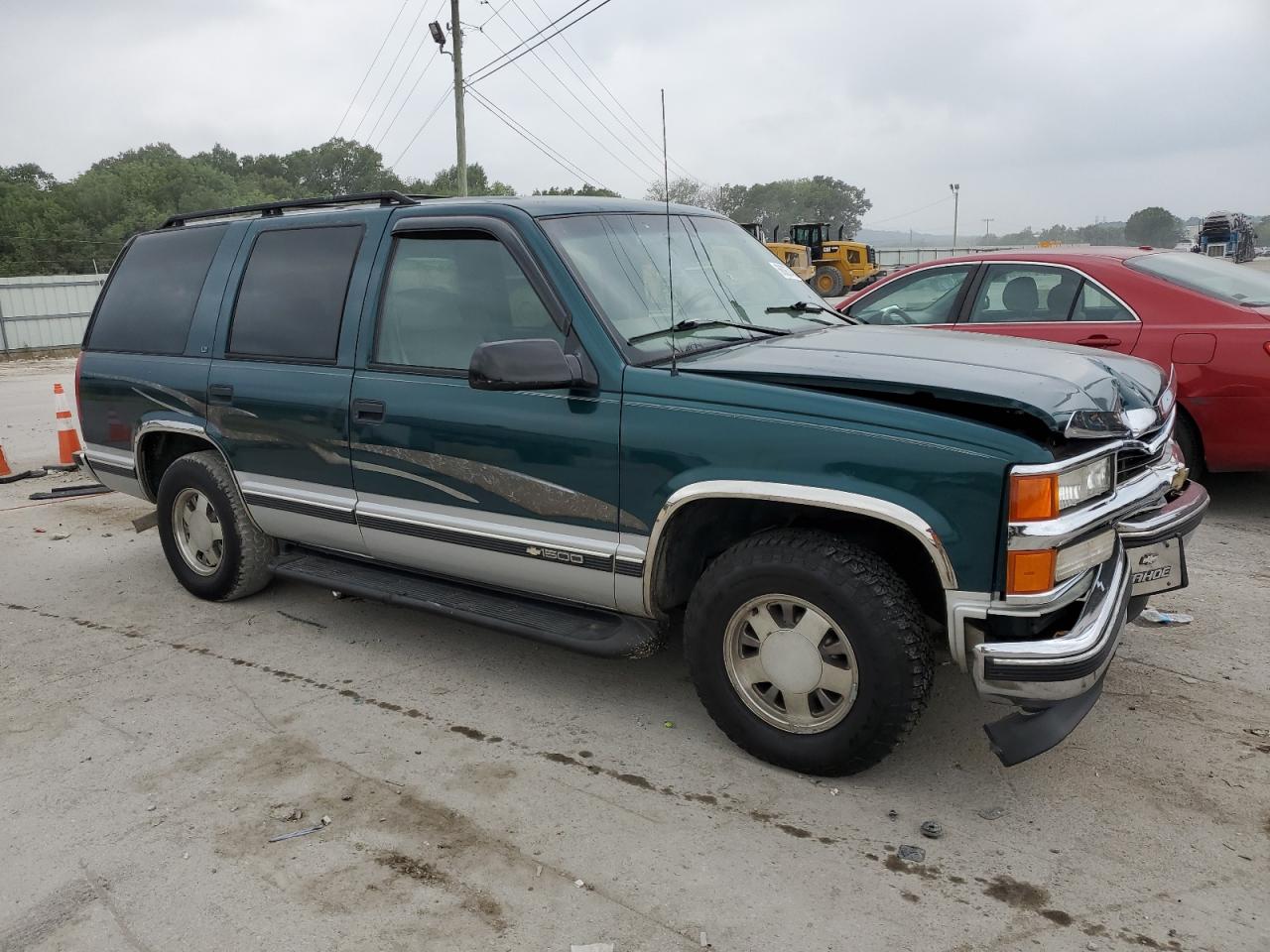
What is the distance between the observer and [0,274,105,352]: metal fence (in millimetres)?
26016

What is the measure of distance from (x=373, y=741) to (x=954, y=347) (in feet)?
8.64

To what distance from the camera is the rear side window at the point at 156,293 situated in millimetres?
5059

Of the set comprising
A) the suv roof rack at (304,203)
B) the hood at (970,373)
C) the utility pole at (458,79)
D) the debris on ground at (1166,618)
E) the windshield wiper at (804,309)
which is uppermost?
the utility pole at (458,79)

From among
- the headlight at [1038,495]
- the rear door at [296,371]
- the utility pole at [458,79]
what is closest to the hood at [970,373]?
the headlight at [1038,495]

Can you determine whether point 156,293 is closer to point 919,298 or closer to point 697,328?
point 697,328

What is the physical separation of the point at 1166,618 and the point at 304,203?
4.58 meters

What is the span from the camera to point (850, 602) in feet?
9.93

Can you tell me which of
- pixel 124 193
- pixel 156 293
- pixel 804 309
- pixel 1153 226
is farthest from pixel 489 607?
pixel 1153 226

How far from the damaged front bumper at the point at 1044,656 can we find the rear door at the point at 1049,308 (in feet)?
10.8

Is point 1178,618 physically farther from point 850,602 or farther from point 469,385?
point 469,385

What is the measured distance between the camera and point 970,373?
10.3ft

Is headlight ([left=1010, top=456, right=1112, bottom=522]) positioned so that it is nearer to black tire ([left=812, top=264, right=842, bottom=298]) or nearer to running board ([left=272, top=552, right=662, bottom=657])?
running board ([left=272, top=552, right=662, bottom=657])

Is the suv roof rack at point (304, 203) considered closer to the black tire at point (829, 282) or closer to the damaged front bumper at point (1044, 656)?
the damaged front bumper at point (1044, 656)

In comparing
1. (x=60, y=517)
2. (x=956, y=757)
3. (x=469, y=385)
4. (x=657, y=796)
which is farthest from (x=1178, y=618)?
(x=60, y=517)
